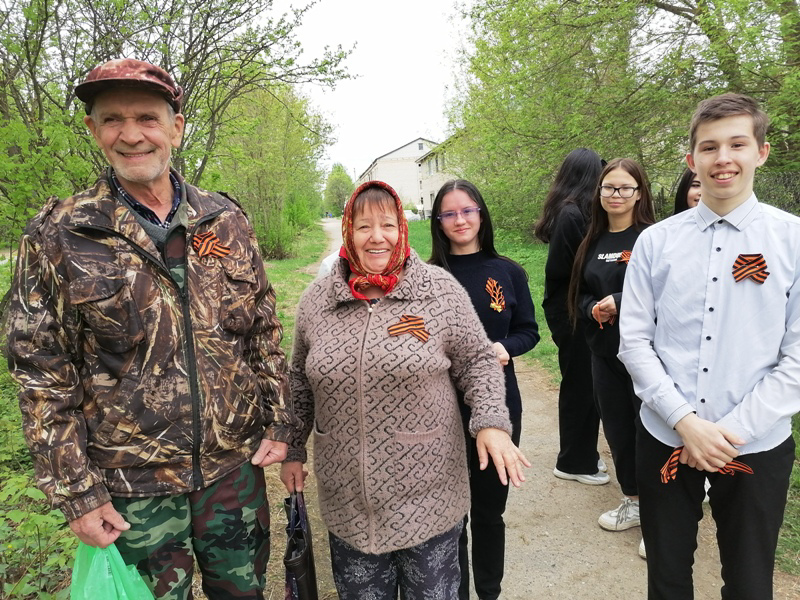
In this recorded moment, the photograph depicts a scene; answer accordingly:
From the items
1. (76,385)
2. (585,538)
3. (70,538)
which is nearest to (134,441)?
(76,385)

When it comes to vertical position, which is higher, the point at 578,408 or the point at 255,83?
the point at 255,83

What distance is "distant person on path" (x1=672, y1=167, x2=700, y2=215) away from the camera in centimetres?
331

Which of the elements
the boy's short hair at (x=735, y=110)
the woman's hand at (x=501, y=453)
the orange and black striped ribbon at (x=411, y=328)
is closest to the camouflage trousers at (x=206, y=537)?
the orange and black striped ribbon at (x=411, y=328)

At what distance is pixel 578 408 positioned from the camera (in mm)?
3709

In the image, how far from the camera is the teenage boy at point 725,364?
72.2 inches

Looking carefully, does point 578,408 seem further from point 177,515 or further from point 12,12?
point 12,12

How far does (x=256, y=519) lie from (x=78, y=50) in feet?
14.4

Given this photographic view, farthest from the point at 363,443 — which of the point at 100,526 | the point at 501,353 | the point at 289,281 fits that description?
the point at 289,281

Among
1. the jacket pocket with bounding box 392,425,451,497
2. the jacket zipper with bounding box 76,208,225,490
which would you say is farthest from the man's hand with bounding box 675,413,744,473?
the jacket zipper with bounding box 76,208,225,490

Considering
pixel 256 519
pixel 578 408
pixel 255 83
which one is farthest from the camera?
pixel 255 83

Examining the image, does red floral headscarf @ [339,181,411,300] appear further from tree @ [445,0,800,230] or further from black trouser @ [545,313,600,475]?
tree @ [445,0,800,230]

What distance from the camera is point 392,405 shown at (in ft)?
6.08

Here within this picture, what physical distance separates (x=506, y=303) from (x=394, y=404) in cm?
94

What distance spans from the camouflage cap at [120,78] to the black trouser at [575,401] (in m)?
2.77
